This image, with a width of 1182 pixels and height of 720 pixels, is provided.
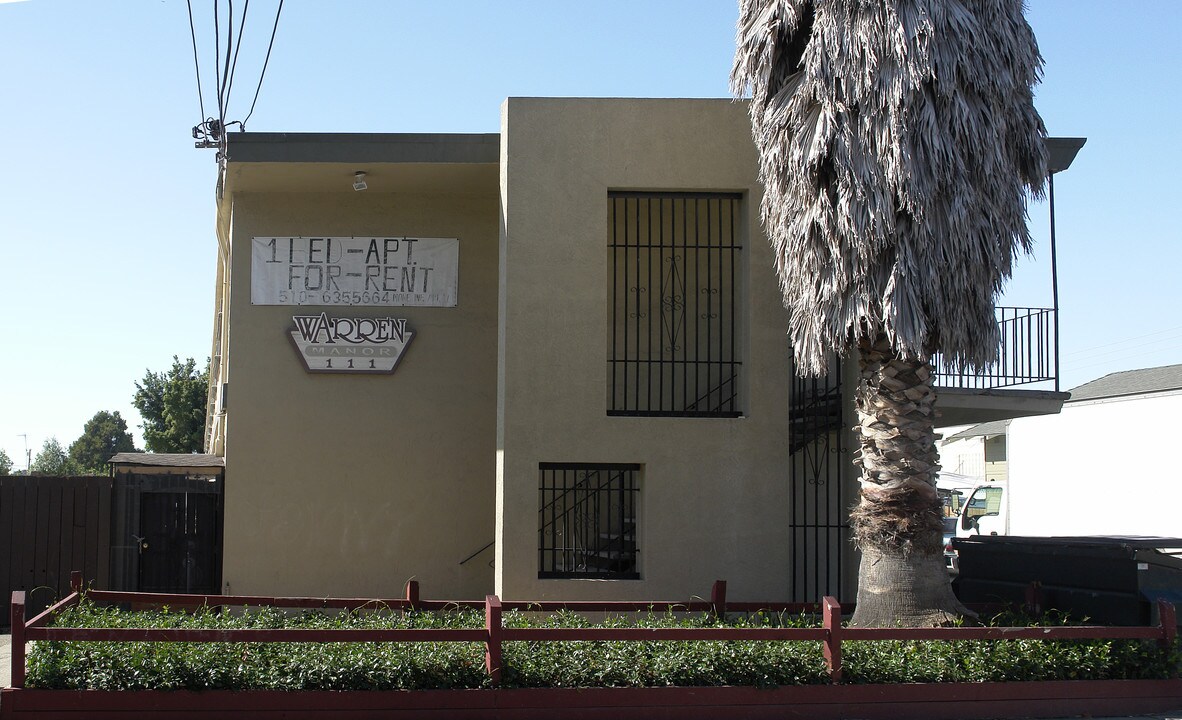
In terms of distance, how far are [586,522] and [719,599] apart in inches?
103

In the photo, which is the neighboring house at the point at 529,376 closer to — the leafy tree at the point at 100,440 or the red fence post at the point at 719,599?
the red fence post at the point at 719,599

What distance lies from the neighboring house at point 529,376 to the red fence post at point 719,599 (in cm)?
81

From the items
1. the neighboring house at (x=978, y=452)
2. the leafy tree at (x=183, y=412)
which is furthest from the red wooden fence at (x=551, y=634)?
the leafy tree at (x=183, y=412)

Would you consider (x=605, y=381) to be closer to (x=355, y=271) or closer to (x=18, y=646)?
(x=355, y=271)

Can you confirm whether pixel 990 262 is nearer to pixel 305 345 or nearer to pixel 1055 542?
pixel 1055 542

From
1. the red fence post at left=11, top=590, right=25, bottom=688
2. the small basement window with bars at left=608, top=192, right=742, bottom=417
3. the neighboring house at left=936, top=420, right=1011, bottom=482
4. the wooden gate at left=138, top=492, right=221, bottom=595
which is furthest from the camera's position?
the neighboring house at left=936, top=420, right=1011, bottom=482

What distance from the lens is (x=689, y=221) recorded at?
12828 millimetres

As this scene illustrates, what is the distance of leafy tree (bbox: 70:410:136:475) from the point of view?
3297 inches

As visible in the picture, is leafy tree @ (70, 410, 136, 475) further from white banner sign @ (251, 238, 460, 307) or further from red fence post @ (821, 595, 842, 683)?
red fence post @ (821, 595, 842, 683)

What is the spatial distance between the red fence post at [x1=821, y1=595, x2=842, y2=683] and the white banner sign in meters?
6.91

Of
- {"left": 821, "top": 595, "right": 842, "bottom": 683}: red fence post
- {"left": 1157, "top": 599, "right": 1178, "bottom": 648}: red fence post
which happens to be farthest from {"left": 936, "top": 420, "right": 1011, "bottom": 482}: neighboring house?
{"left": 821, "top": 595, "right": 842, "bottom": 683}: red fence post

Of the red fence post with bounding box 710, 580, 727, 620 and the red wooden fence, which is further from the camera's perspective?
the red fence post with bounding box 710, 580, 727, 620

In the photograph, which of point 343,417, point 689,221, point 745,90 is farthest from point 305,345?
point 745,90

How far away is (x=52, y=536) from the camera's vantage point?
1274cm
